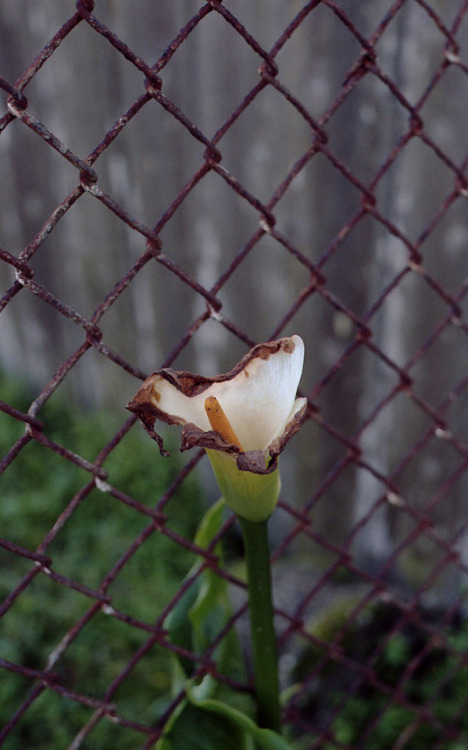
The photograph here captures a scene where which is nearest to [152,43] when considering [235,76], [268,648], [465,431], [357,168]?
[235,76]

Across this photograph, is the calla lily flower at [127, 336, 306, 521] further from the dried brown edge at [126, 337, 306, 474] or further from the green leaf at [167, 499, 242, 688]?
the green leaf at [167, 499, 242, 688]

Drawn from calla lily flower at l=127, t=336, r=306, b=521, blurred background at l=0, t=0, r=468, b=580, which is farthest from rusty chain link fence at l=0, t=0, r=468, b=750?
calla lily flower at l=127, t=336, r=306, b=521

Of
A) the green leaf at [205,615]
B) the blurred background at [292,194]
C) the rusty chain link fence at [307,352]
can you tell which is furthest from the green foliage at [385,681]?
the green leaf at [205,615]

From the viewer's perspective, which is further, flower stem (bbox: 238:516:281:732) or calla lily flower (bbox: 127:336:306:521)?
flower stem (bbox: 238:516:281:732)

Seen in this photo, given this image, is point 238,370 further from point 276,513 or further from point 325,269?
point 276,513

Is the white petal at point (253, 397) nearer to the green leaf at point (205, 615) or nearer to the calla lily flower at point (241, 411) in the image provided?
the calla lily flower at point (241, 411)

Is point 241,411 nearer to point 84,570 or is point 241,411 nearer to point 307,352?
point 307,352

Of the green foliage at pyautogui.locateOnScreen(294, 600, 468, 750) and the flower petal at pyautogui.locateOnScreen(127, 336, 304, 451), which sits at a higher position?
the flower petal at pyautogui.locateOnScreen(127, 336, 304, 451)
